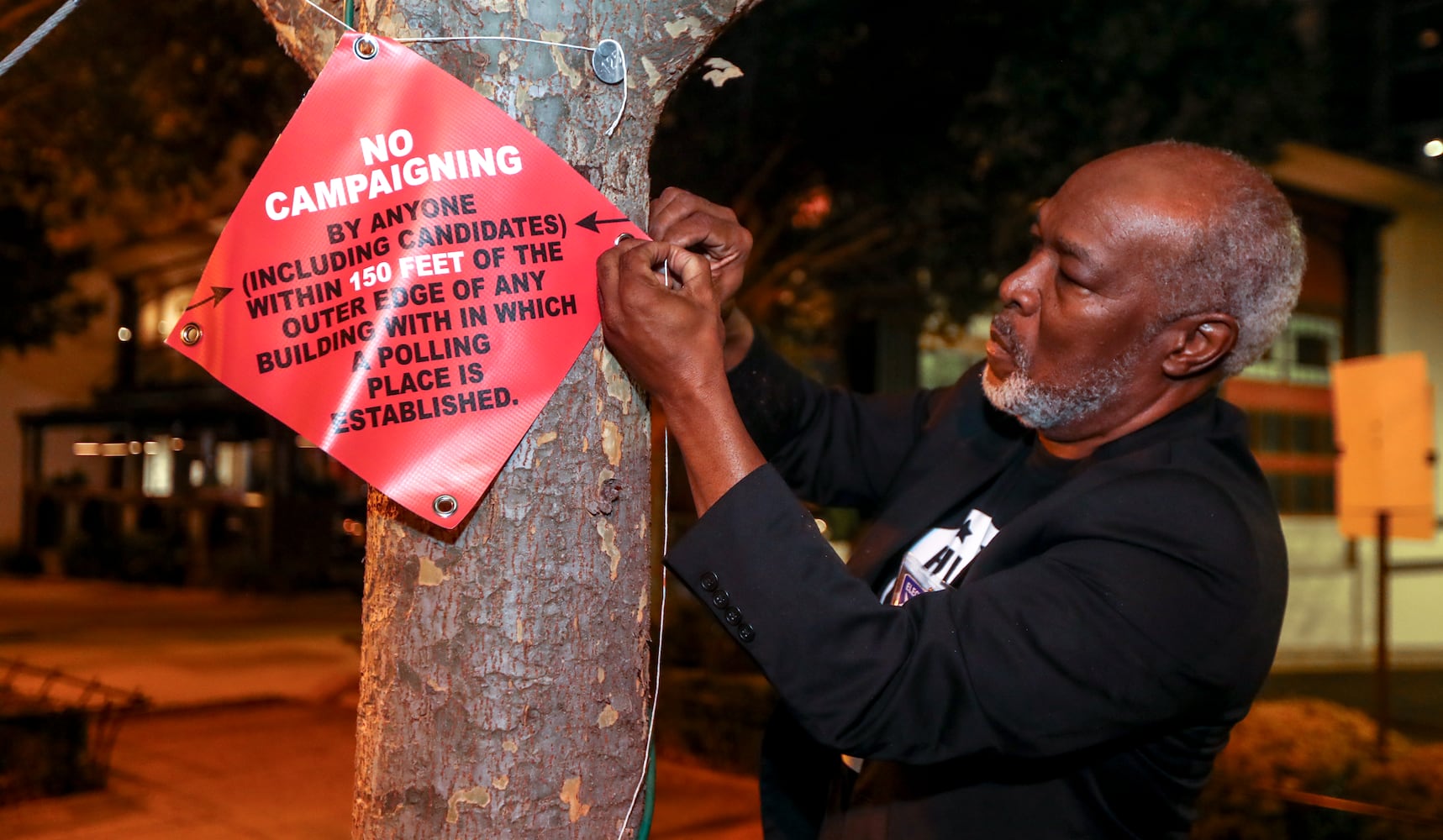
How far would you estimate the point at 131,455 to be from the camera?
1975 centimetres

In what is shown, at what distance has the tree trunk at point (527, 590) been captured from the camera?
1.48 meters

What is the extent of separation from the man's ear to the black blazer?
0.07 metres

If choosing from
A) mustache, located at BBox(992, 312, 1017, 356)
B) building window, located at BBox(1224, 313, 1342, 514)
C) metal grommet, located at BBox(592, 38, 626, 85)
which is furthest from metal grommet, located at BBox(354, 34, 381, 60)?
building window, located at BBox(1224, 313, 1342, 514)

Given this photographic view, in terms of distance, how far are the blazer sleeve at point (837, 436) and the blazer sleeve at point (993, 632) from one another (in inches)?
26.7

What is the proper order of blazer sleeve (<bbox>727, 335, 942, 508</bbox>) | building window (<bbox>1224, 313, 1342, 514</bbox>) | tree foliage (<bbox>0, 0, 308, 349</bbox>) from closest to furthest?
blazer sleeve (<bbox>727, 335, 942, 508</bbox>) < tree foliage (<bbox>0, 0, 308, 349</bbox>) < building window (<bbox>1224, 313, 1342, 514</bbox>)

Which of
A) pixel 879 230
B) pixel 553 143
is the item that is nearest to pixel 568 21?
pixel 553 143

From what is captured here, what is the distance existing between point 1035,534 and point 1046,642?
225 mm

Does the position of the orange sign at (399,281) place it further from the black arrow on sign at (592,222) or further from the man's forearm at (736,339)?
the man's forearm at (736,339)

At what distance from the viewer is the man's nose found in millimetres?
1937

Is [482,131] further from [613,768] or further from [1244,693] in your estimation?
[1244,693]

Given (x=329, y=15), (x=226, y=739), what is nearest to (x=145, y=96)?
(x=226, y=739)

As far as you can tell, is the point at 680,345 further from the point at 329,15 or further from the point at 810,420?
the point at 810,420

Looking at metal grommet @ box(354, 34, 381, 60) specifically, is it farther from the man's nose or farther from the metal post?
the metal post

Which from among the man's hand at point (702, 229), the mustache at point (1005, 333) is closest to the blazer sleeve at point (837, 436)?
the mustache at point (1005, 333)
